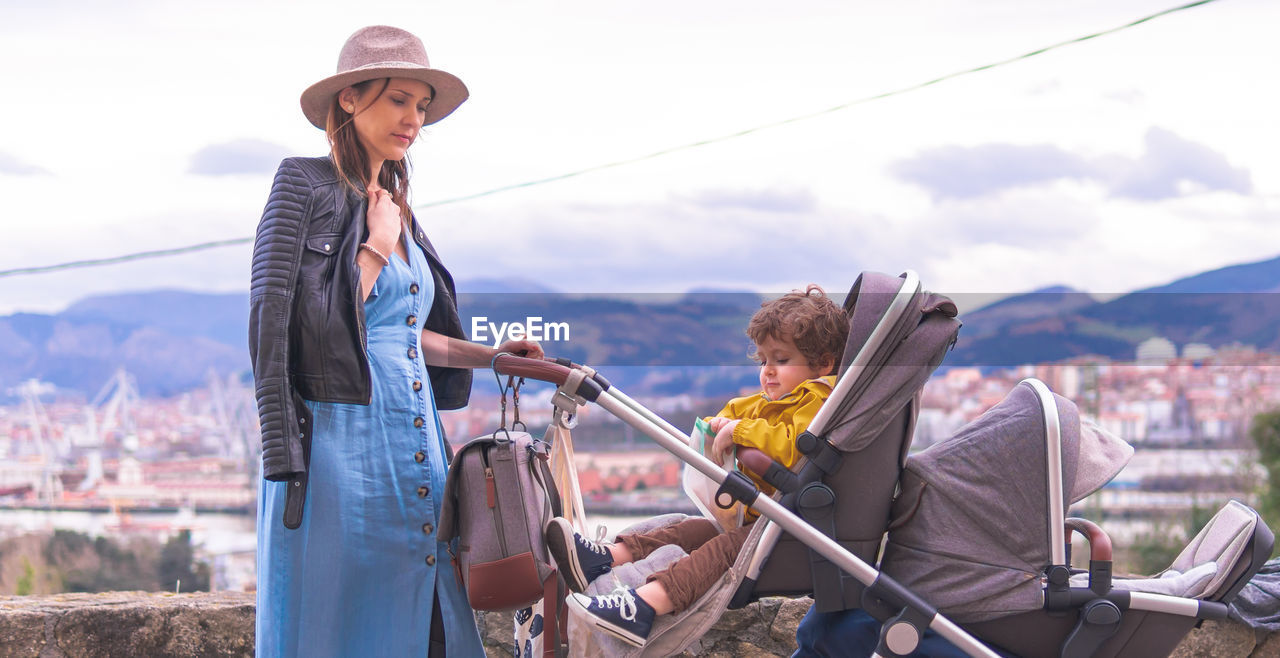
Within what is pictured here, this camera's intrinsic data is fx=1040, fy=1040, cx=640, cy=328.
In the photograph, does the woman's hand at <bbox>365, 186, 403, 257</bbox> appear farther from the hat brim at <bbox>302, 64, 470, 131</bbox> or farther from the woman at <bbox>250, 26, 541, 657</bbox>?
the hat brim at <bbox>302, 64, 470, 131</bbox>

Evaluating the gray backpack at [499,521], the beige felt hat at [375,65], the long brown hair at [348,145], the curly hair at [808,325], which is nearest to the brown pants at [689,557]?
the gray backpack at [499,521]

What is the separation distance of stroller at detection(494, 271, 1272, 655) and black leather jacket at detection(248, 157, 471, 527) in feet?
1.07

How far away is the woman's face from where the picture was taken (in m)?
2.17

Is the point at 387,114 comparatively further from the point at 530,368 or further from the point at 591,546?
the point at 591,546

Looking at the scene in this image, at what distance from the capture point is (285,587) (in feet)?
6.81

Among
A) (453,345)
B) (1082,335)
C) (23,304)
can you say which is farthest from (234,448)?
(453,345)

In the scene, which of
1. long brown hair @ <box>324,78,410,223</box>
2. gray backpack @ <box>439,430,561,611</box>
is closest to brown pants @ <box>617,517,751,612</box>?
gray backpack @ <box>439,430,561,611</box>

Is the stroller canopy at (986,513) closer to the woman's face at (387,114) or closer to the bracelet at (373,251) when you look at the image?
the bracelet at (373,251)

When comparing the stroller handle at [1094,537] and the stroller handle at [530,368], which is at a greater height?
the stroller handle at [530,368]

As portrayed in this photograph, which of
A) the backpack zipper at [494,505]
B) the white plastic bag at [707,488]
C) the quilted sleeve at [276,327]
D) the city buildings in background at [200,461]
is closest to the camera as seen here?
the quilted sleeve at [276,327]

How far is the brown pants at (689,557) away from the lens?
2.21 meters

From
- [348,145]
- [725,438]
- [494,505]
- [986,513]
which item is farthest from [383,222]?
[986,513]

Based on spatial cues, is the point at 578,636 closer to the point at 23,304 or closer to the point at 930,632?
the point at 930,632

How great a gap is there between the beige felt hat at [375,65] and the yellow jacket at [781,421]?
1.00 metres
